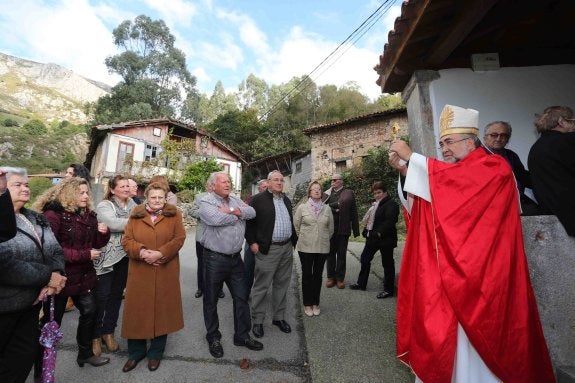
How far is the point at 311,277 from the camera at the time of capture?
4.34 metres

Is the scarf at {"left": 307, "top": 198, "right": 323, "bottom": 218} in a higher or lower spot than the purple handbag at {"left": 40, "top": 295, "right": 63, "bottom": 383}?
higher

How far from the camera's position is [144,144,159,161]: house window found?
23.4 metres

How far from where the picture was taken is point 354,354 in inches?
124

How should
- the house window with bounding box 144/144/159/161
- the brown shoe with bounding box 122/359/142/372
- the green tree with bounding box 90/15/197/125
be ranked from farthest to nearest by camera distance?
the green tree with bounding box 90/15/197/125, the house window with bounding box 144/144/159/161, the brown shoe with bounding box 122/359/142/372

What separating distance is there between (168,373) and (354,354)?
5.95 feet

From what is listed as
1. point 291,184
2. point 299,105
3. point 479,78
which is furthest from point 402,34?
point 299,105

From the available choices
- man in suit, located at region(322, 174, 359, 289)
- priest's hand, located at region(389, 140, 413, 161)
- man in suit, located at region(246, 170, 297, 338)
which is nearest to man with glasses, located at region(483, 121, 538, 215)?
priest's hand, located at region(389, 140, 413, 161)

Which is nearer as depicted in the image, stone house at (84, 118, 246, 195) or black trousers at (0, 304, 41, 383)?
black trousers at (0, 304, 41, 383)

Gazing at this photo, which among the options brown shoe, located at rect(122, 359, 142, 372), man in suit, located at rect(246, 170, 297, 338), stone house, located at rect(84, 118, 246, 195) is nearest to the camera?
brown shoe, located at rect(122, 359, 142, 372)

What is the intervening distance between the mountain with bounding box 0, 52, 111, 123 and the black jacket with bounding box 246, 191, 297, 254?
13537 cm

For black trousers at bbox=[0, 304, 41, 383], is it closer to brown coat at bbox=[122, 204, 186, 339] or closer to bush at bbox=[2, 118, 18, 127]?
brown coat at bbox=[122, 204, 186, 339]

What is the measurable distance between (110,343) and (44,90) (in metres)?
191

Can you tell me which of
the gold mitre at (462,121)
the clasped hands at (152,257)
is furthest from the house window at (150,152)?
the gold mitre at (462,121)

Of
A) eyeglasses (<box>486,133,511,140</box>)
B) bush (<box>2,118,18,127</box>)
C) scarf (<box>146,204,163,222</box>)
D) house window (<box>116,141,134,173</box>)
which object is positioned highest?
bush (<box>2,118,18,127</box>)
